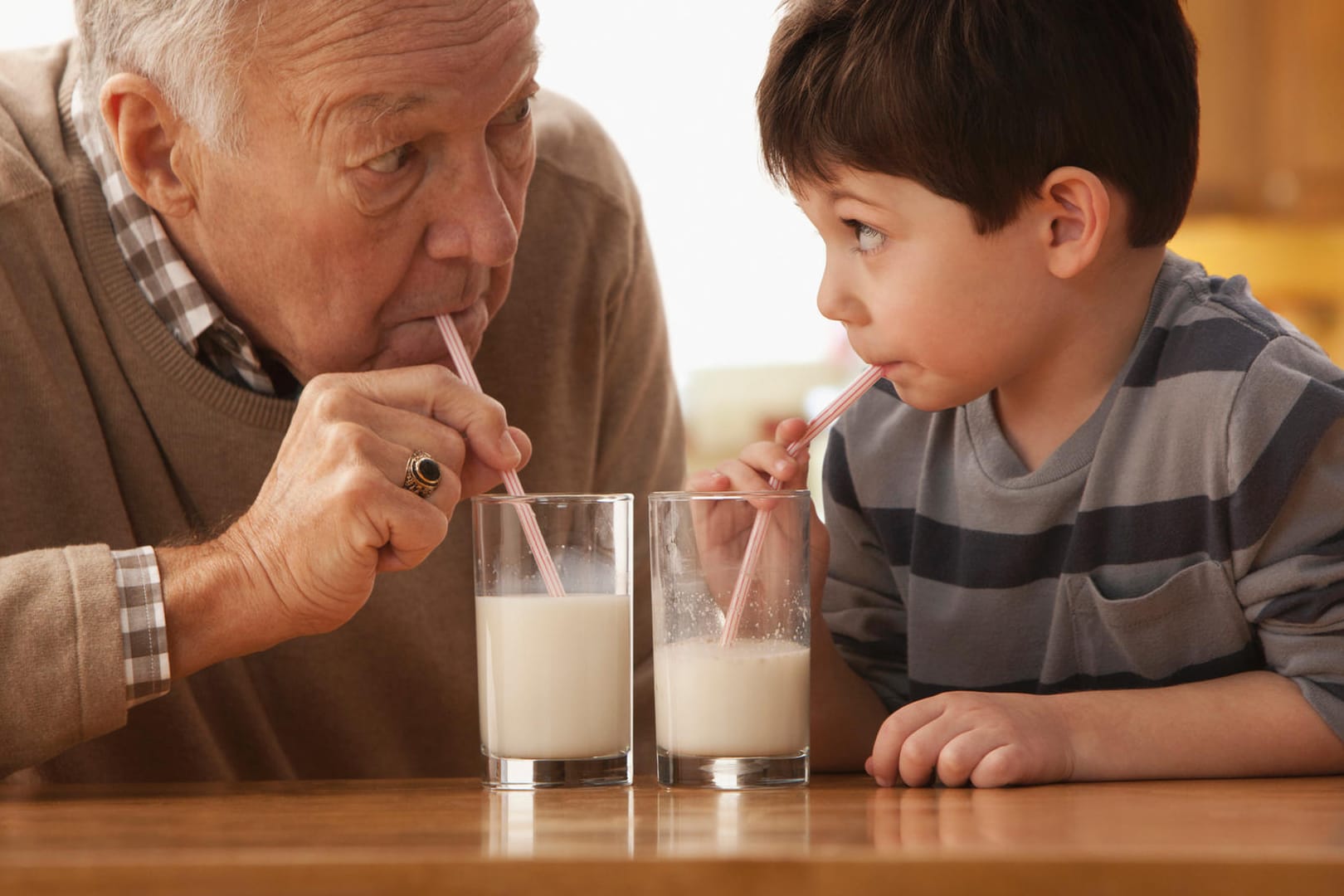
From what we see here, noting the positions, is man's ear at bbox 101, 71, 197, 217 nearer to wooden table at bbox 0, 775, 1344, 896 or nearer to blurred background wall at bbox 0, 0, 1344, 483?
wooden table at bbox 0, 775, 1344, 896

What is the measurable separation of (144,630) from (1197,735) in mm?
780

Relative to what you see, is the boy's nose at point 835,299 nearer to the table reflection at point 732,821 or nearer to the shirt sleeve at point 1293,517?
the shirt sleeve at point 1293,517

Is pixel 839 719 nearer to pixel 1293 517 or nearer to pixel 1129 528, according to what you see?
pixel 1129 528

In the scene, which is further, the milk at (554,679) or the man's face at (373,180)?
the man's face at (373,180)

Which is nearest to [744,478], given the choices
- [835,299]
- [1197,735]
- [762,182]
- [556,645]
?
[835,299]

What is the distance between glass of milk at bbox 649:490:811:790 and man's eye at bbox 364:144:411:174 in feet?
1.62

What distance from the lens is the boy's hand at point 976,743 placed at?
95 centimetres

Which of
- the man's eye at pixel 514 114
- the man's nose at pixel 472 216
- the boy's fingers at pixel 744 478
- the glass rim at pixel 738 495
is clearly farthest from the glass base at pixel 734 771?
the man's eye at pixel 514 114

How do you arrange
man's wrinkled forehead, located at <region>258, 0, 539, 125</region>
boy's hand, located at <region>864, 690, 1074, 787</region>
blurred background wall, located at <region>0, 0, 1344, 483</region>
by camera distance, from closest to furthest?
boy's hand, located at <region>864, 690, 1074, 787</region>
man's wrinkled forehead, located at <region>258, 0, 539, 125</region>
blurred background wall, located at <region>0, 0, 1344, 483</region>

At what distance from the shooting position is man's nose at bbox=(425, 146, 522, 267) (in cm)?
133

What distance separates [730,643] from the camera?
99cm

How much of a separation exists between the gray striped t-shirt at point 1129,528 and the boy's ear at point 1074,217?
0.10 metres

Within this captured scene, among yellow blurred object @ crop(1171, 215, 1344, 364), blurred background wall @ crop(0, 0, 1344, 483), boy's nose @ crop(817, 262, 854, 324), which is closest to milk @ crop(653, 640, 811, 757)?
boy's nose @ crop(817, 262, 854, 324)

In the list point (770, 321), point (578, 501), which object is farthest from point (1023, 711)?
point (770, 321)
